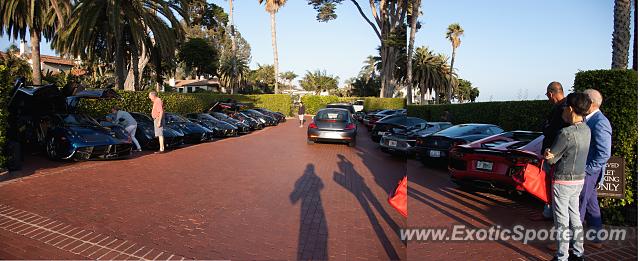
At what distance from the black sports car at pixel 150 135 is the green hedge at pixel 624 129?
11.2 meters

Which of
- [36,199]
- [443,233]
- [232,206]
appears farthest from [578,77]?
[36,199]

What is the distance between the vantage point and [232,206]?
6.14m

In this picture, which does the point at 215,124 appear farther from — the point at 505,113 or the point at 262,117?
the point at 505,113

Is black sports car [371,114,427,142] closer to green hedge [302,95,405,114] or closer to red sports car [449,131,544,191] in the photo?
red sports car [449,131,544,191]

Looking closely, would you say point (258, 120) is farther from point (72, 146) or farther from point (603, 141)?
point (603, 141)

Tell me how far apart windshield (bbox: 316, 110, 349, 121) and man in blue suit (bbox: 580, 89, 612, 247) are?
10.6m

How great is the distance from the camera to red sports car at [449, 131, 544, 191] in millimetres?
6004

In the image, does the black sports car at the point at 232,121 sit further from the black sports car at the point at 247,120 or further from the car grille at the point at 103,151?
the car grille at the point at 103,151

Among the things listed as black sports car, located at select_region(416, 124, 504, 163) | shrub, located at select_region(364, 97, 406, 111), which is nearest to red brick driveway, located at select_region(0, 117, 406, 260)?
black sports car, located at select_region(416, 124, 504, 163)

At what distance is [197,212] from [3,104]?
4953 millimetres

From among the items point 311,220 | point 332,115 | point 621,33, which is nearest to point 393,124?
point 332,115

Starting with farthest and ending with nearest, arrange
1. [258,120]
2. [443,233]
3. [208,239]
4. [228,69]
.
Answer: [228,69]
[258,120]
[443,233]
[208,239]

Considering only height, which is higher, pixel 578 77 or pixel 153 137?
pixel 578 77

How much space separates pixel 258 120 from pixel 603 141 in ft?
72.5
